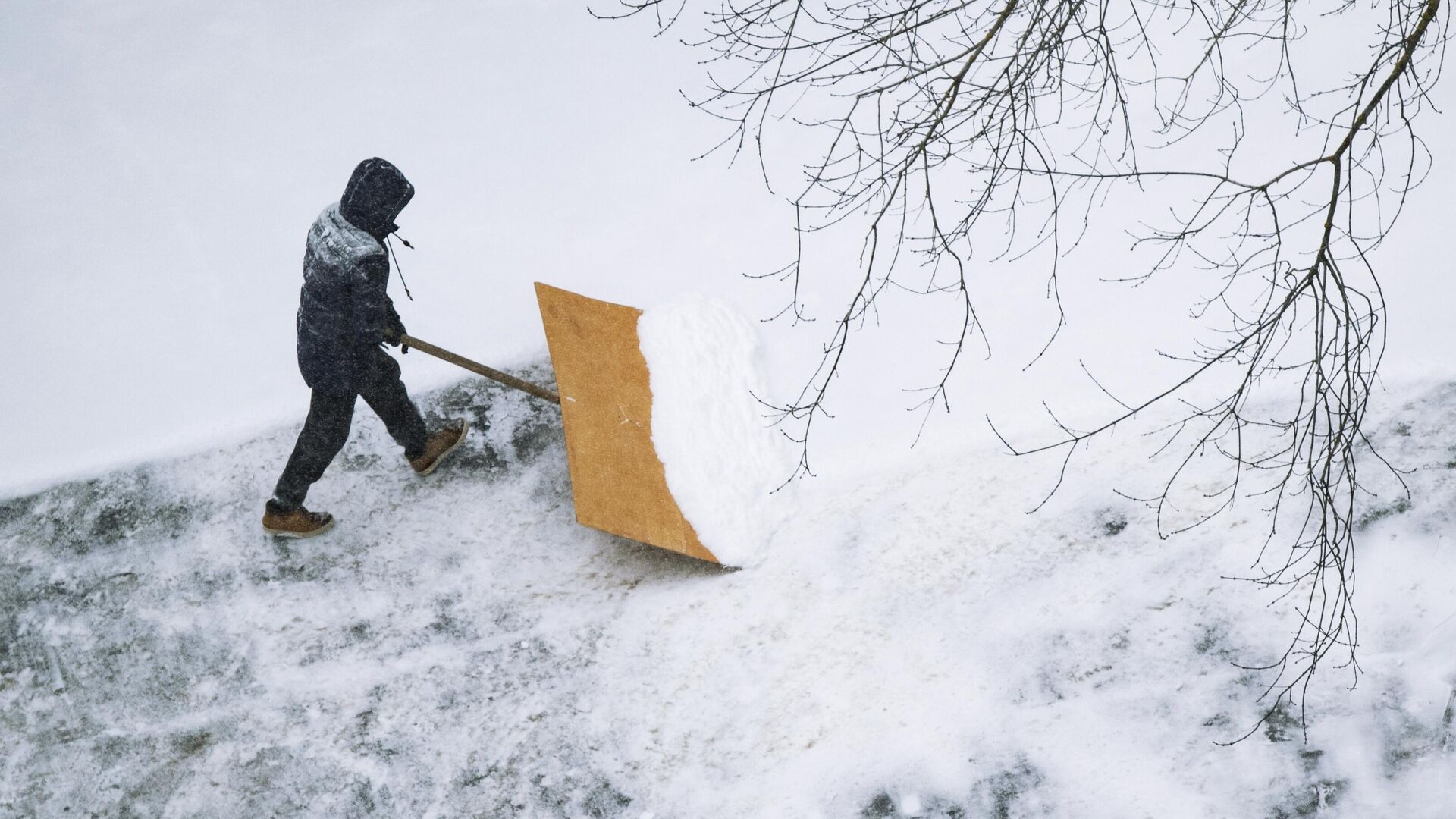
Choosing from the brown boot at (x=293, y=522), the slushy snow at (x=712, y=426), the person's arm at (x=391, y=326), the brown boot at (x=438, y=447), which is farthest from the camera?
the brown boot at (x=438, y=447)

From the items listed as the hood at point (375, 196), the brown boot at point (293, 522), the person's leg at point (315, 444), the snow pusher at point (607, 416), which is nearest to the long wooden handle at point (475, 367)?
the snow pusher at point (607, 416)

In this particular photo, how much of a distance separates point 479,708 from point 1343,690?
10.1 ft

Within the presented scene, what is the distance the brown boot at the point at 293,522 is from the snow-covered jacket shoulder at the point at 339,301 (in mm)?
619

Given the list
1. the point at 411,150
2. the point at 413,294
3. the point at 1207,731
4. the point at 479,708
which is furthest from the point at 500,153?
the point at 1207,731

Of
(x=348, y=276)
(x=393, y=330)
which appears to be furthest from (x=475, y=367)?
(x=348, y=276)

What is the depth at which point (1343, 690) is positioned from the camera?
129 inches

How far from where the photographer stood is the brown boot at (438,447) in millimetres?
4406

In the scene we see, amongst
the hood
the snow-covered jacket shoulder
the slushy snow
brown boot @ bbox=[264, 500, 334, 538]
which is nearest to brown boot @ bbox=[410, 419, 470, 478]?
brown boot @ bbox=[264, 500, 334, 538]

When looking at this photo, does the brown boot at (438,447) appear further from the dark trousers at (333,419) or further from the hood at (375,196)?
the hood at (375,196)

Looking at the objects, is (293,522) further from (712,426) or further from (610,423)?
(712,426)

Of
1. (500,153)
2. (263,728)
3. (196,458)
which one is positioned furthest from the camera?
(500,153)

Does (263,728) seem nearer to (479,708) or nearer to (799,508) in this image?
(479,708)

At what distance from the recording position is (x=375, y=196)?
11.6 ft

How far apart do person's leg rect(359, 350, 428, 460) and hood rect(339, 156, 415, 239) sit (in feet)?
1.95
